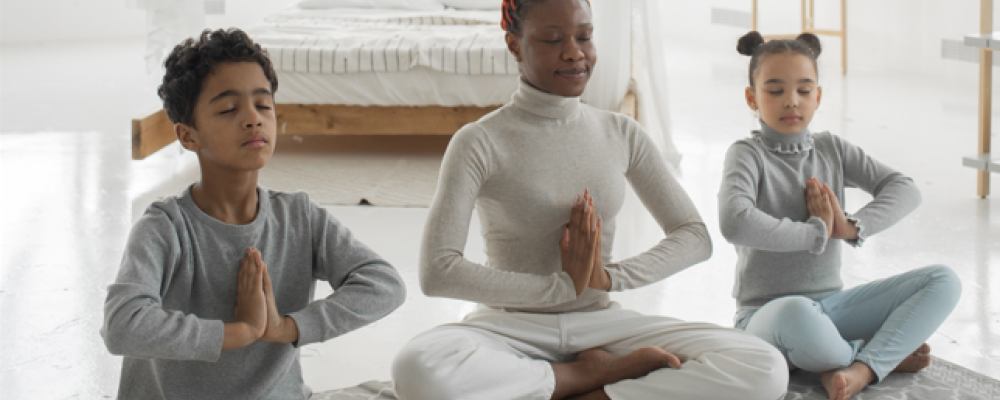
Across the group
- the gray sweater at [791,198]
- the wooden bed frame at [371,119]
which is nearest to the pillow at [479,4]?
the wooden bed frame at [371,119]

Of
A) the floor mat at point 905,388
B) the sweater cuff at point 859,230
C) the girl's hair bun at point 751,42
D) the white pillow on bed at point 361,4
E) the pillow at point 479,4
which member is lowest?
the floor mat at point 905,388

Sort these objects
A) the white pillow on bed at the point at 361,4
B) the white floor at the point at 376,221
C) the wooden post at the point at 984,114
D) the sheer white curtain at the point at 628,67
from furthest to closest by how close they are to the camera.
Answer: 1. the white pillow on bed at the point at 361,4
2. the sheer white curtain at the point at 628,67
3. the wooden post at the point at 984,114
4. the white floor at the point at 376,221

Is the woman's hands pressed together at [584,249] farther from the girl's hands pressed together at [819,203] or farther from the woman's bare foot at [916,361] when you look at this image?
the woman's bare foot at [916,361]

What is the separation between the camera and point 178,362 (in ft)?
4.70

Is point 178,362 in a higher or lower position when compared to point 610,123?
lower

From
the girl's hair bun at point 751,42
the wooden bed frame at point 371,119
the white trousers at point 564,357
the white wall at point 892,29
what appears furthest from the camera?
the white wall at point 892,29

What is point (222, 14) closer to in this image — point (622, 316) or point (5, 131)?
point (5, 131)

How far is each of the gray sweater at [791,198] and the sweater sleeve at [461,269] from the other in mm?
436

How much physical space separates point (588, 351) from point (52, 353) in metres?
1.18

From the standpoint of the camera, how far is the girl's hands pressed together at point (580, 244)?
1617mm

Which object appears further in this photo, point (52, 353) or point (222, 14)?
point (222, 14)

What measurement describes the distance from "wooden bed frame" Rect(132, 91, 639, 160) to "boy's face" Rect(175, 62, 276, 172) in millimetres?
2478

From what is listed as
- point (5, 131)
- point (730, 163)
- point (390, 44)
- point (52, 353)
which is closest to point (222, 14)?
point (5, 131)

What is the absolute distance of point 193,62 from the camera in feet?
4.68
